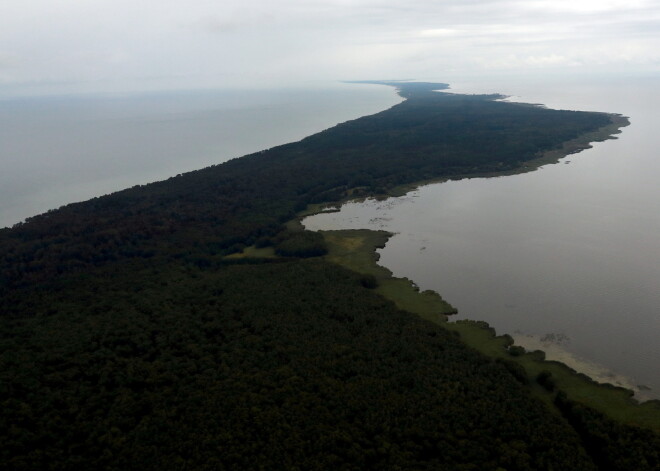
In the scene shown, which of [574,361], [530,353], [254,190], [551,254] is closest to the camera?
[574,361]

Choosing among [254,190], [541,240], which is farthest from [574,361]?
[254,190]

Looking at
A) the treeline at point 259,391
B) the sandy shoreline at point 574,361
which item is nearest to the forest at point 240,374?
the treeline at point 259,391

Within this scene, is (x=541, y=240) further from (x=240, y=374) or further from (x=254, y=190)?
(x=254, y=190)

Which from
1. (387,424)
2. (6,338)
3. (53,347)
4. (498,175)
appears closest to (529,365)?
(387,424)

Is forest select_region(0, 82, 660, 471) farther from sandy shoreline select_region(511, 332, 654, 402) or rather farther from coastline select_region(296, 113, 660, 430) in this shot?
sandy shoreline select_region(511, 332, 654, 402)

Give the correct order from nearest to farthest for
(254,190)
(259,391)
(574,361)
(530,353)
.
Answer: (259,391)
(574,361)
(530,353)
(254,190)

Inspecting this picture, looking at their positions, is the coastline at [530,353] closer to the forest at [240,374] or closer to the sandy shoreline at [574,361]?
the sandy shoreline at [574,361]
